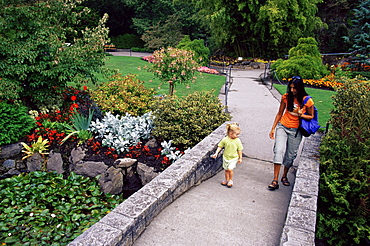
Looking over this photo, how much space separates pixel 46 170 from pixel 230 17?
21865mm

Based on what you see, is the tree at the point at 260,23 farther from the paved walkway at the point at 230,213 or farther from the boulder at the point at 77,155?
the paved walkway at the point at 230,213

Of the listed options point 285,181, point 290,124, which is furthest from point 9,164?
point 290,124

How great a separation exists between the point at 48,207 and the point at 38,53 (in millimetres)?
3569

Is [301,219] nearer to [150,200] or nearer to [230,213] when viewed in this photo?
[230,213]

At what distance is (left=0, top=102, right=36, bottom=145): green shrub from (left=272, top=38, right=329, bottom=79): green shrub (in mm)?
12429

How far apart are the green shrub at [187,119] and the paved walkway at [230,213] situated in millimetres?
1010

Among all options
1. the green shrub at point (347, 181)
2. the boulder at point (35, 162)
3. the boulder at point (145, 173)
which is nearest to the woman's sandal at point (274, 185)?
the green shrub at point (347, 181)

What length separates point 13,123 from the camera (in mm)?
6793

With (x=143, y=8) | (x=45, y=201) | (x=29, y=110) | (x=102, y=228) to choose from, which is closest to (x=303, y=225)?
(x=102, y=228)

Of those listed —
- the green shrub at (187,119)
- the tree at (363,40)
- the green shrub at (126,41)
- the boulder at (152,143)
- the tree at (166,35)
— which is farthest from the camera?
the green shrub at (126,41)

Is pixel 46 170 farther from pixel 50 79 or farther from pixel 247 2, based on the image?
pixel 247 2

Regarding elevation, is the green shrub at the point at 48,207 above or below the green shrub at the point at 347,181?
below

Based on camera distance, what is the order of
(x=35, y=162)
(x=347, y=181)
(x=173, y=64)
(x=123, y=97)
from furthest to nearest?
(x=173, y=64), (x=123, y=97), (x=35, y=162), (x=347, y=181)

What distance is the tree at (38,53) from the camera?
669 centimetres
